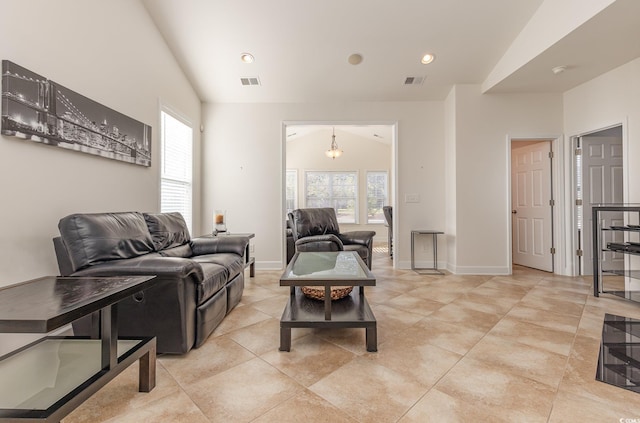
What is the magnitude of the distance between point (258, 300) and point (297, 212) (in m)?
1.76

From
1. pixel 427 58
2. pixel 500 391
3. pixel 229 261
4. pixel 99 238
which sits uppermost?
pixel 427 58

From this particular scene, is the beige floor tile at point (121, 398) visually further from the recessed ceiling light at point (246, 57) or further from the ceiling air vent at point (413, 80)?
the ceiling air vent at point (413, 80)

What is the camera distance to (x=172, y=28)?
10.8ft

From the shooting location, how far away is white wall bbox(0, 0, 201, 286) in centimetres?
176

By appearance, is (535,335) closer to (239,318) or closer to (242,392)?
(242,392)

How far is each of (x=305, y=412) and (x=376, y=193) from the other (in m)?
7.25

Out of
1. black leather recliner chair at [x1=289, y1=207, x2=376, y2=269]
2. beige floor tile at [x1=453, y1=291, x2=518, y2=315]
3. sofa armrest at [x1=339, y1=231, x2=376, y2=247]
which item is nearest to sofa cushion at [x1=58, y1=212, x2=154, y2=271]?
black leather recliner chair at [x1=289, y1=207, x2=376, y2=269]

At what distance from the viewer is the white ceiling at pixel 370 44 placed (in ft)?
9.78

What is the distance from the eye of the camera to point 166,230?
2.78m

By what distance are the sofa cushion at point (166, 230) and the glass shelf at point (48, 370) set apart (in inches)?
45.9

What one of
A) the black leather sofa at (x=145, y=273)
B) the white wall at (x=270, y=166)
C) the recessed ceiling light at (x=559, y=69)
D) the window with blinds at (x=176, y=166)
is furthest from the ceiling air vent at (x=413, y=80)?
the black leather sofa at (x=145, y=273)

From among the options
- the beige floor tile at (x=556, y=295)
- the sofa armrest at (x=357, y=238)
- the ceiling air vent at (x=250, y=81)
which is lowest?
the beige floor tile at (x=556, y=295)

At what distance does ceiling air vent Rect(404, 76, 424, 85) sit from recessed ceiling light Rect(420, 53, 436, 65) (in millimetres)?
271

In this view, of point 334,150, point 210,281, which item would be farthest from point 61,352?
point 334,150
